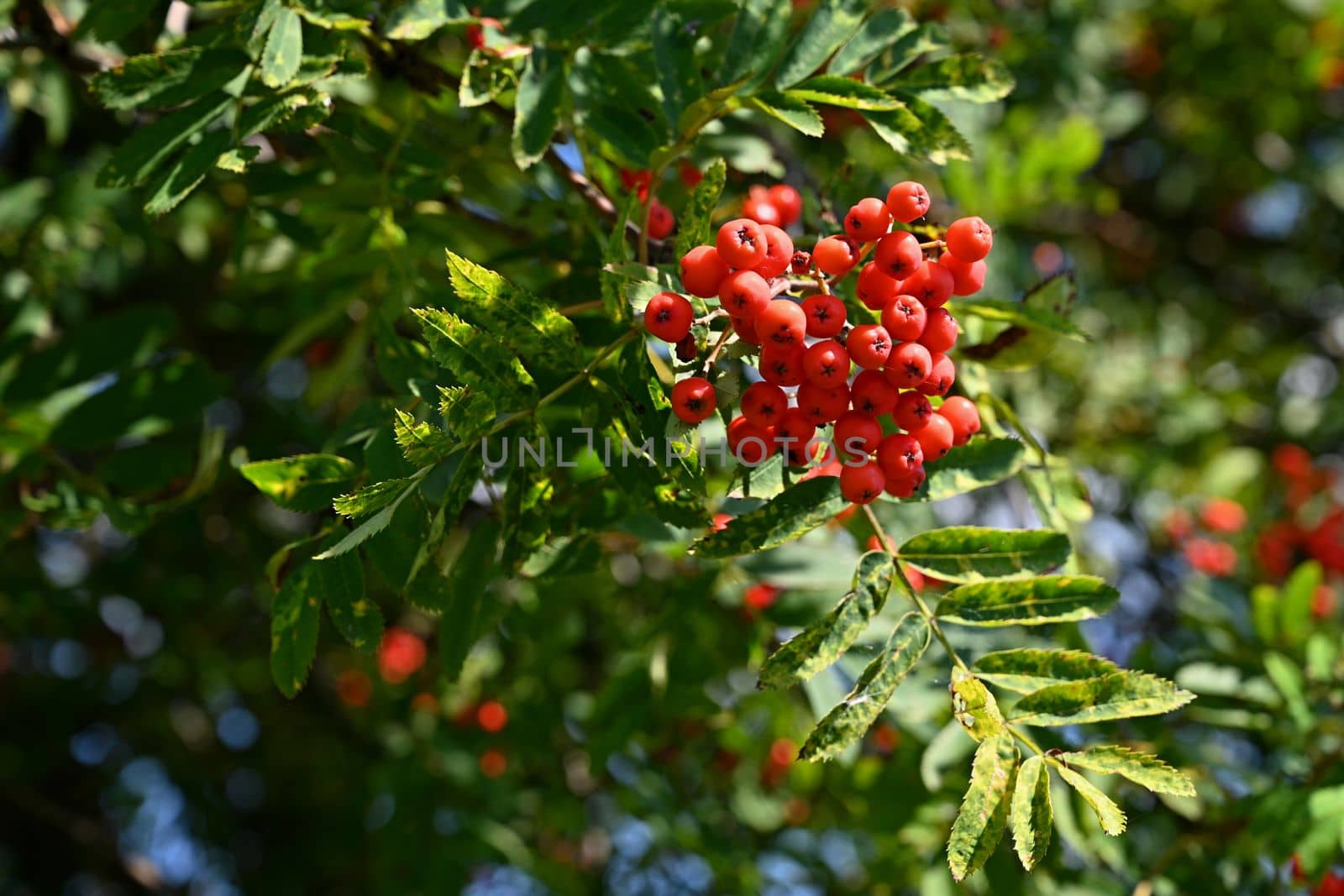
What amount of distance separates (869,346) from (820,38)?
620mm

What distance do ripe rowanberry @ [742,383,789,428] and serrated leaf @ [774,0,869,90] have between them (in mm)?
573

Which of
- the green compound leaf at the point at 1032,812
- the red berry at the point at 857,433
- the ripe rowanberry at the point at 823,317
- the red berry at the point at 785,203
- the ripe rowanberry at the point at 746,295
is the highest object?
the ripe rowanberry at the point at 746,295

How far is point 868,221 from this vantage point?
60.0 inches

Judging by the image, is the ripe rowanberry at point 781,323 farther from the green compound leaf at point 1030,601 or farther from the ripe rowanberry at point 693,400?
the green compound leaf at point 1030,601

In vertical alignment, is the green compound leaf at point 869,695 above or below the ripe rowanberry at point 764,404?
below

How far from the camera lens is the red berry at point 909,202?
1.51m

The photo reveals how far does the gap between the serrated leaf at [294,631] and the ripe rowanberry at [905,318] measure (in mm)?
921

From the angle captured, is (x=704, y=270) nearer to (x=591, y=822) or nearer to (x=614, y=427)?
(x=614, y=427)

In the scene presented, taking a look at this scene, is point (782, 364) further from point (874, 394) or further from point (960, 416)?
point (960, 416)

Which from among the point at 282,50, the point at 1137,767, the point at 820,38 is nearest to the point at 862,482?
the point at 1137,767

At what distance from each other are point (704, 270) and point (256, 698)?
3.95 meters

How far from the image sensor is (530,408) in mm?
1510

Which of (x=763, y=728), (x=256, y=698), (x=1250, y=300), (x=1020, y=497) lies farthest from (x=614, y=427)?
(x=1250, y=300)

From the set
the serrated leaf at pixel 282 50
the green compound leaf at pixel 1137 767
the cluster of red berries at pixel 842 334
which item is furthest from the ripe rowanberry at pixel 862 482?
the serrated leaf at pixel 282 50
